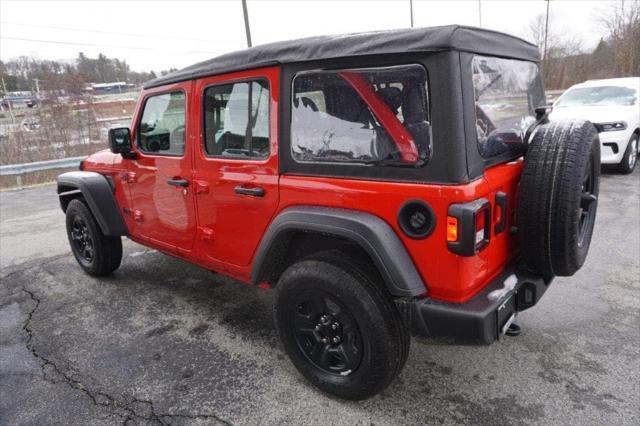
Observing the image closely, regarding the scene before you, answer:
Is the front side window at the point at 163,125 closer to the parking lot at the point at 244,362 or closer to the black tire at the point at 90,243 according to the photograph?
the black tire at the point at 90,243

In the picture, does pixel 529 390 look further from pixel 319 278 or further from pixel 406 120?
pixel 406 120

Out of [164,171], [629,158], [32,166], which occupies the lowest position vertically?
[629,158]

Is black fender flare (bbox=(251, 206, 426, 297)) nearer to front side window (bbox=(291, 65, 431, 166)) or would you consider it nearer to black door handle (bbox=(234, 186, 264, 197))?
front side window (bbox=(291, 65, 431, 166))

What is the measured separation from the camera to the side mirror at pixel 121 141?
11.4 feet

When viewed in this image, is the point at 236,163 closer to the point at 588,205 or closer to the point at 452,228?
the point at 452,228

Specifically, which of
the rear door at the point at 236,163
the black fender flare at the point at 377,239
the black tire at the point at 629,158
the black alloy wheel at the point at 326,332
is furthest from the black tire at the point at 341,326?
the black tire at the point at 629,158

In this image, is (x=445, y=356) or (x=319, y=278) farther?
(x=445, y=356)

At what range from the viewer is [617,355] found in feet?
8.82

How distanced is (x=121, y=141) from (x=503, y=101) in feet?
9.28

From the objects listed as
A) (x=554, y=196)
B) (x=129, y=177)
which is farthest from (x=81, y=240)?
(x=554, y=196)

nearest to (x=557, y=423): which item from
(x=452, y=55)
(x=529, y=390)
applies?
(x=529, y=390)

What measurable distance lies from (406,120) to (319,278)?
0.88 metres

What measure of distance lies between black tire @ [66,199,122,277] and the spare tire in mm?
3527

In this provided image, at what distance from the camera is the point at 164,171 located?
128 inches
